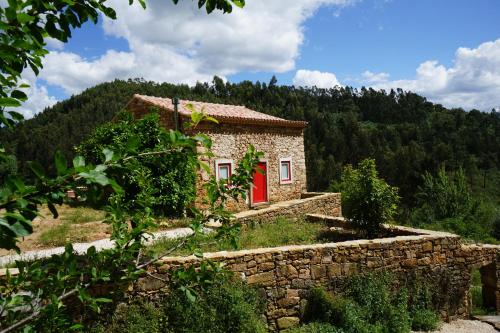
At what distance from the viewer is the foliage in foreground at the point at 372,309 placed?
672cm

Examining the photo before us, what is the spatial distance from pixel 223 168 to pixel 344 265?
7040 mm

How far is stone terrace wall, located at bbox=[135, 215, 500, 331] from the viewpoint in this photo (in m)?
6.52

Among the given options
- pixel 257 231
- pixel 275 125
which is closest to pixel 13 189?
pixel 257 231

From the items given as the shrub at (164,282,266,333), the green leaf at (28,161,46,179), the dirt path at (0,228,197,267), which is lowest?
the shrub at (164,282,266,333)

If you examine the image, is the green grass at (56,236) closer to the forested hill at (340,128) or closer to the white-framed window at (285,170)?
the white-framed window at (285,170)

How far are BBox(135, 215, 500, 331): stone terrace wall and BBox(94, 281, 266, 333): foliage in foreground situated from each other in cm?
33

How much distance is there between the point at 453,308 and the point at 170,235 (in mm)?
6861

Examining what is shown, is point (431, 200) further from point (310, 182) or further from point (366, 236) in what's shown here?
point (310, 182)

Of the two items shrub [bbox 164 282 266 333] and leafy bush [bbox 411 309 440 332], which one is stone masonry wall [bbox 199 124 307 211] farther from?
leafy bush [bbox 411 309 440 332]

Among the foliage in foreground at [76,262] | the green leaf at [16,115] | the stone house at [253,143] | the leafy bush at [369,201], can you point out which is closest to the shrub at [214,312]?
the foliage in foreground at [76,262]

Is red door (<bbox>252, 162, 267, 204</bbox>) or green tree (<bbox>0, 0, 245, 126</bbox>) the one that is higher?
green tree (<bbox>0, 0, 245, 126</bbox>)

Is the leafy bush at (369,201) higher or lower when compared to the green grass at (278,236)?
higher

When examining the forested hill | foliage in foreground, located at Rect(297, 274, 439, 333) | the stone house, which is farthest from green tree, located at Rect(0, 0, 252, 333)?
the forested hill

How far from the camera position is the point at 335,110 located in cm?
7675
